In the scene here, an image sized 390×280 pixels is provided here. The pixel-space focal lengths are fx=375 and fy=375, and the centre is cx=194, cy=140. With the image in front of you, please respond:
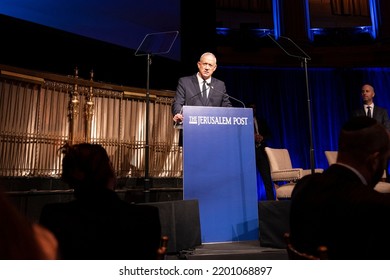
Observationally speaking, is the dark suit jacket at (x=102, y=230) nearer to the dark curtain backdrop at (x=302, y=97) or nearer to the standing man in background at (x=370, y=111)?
the standing man in background at (x=370, y=111)

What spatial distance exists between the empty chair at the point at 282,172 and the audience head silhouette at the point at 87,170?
3.16 meters

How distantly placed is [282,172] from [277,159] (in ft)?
1.20

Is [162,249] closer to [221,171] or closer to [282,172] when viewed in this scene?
[221,171]

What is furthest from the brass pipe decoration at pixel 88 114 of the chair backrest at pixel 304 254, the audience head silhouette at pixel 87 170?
the chair backrest at pixel 304 254

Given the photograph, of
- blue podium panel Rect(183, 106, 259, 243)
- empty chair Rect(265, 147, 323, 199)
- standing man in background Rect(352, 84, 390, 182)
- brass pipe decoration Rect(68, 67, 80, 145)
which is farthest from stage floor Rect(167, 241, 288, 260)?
standing man in background Rect(352, 84, 390, 182)

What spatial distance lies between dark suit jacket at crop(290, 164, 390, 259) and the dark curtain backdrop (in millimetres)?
6600

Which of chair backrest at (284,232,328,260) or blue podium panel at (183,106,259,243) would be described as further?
blue podium panel at (183,106,259,243)

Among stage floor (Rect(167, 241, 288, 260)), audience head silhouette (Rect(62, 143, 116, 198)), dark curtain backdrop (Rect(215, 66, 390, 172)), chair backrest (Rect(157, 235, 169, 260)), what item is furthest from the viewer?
dark curtain backdrop (Rect(215, 66, 390, 172))

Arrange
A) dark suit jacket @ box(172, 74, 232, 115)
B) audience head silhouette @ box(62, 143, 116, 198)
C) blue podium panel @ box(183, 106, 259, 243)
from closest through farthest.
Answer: audience head silhouette @ box(62, 143, 116, 198), blue podium panel @ box(183, 106, 259, 243), dark suit jacket @ box(172, 74, 232, 115)

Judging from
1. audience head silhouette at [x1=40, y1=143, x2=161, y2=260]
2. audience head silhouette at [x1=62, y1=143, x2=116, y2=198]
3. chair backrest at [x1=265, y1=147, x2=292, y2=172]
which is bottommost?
audience head silhouette at [x1=40, y1=143, x2=161, y2=260]

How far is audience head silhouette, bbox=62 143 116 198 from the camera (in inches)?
51.7

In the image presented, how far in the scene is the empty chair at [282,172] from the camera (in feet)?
14.0

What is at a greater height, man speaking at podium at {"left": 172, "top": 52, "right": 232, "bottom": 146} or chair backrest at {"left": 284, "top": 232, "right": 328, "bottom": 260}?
man speaking at podium at {"left": 172, "top": 52, "right": 232, "bottom": 146}

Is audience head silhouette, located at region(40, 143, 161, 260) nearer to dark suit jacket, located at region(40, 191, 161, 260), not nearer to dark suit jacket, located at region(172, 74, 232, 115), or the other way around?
dark suit jacket, located at region(40, 191, 161, 260)
